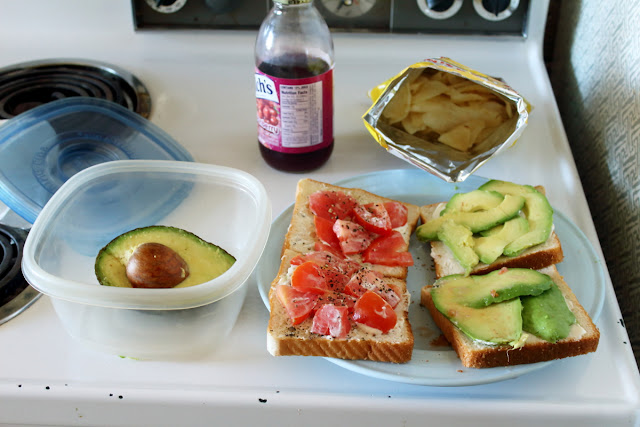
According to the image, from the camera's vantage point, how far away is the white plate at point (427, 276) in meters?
0.84

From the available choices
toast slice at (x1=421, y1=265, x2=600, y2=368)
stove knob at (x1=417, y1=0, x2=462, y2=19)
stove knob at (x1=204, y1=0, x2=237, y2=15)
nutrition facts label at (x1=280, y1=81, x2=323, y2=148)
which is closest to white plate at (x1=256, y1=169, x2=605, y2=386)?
toast slice at (x1=421, y1=265, x2=600, y2=368)

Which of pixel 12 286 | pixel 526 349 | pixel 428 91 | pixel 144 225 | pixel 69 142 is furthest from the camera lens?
pixel 428 91

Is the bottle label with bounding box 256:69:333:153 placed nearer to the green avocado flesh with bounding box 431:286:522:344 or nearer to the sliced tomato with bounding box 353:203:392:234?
the sliced tomato with bounding box 353:203:392:234

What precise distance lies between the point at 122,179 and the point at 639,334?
101 centimetres

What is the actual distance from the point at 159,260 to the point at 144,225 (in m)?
0.20

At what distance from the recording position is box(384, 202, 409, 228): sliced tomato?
3.54ft

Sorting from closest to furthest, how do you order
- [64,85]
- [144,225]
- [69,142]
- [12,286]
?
1. [12,286]
2. [144,225]
3. [69,142]
4. [64,85]

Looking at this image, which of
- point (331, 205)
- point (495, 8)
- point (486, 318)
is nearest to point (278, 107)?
point (331, 205)

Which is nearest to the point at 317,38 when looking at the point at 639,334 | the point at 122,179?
the point at 122,179

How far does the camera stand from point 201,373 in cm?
85

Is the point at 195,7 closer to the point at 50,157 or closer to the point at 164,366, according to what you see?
the point at 50,157

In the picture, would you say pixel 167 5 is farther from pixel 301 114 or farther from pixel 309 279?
Result: pixel 309 279

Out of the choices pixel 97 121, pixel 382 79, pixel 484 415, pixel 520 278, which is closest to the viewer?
pixel 484 415

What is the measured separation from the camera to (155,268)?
88 centimetres
